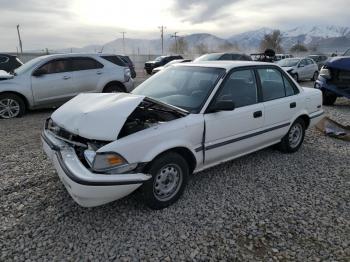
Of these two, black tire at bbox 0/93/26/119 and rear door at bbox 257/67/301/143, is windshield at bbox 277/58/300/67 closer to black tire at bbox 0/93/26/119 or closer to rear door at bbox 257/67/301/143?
rear door at bbox 257/67/301/143

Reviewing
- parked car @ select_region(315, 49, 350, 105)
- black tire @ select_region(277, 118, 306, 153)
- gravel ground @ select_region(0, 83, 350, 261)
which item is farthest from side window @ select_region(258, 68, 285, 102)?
parked car @ select_region(315, 49, 350, 105)

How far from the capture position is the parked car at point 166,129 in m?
2.95

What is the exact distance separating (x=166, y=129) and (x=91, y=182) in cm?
93

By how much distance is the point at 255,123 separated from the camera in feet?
14.0

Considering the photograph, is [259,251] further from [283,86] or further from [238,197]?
[283,86]

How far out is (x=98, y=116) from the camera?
10.4ft

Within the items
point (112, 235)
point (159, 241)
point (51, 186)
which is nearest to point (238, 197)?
point (159, 241)

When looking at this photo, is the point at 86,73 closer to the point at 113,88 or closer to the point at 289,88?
the point at 113,88

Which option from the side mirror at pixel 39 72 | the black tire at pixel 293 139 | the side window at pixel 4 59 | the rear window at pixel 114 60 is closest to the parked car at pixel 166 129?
the black tire at pixel 293 139

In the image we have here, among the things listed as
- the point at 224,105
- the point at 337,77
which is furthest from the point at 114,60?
the point at 224,105

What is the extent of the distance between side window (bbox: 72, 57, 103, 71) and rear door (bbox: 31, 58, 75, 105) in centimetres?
19

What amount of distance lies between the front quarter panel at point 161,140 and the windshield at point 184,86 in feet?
0.84

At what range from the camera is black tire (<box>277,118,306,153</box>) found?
506cm

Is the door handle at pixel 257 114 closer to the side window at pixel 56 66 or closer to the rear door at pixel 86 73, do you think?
the rear door at pixel 86 73
